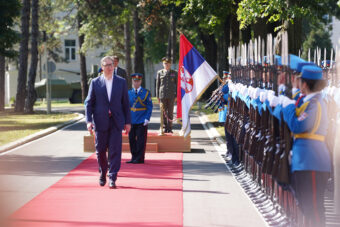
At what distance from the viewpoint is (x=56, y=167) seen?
13234mm

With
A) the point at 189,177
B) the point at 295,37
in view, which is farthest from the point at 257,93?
the point at 295,37

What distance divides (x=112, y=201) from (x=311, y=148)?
3.70 metres

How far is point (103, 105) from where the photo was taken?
10.2m

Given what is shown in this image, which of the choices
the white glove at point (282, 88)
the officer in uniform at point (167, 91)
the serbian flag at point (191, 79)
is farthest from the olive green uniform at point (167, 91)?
the white glove at point (282, 88)

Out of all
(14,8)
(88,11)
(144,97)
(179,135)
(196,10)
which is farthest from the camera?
(88,11)

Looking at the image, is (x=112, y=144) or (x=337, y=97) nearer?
(x=337, y=97)

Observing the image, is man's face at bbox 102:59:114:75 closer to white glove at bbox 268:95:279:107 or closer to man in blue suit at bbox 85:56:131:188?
man in blue suit at bbox 85:56:131:188

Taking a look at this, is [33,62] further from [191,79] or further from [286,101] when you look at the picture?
[286,101]

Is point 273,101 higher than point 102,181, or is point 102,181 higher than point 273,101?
point 273,101

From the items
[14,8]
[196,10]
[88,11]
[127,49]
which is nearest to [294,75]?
Result: [196,10]

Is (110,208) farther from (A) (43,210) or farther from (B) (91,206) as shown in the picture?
(A) (43,210)

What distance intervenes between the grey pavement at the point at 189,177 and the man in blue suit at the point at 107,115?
1089mm

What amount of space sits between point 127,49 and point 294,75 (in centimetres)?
4387

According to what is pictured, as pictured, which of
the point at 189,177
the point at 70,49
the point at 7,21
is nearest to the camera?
the point at 189,177
